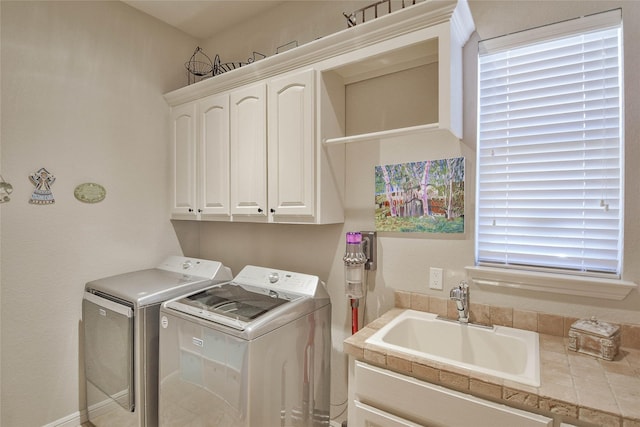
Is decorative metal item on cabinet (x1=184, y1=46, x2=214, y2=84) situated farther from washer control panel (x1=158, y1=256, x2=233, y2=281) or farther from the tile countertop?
the tile countertop

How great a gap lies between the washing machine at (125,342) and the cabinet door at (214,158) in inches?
17.3

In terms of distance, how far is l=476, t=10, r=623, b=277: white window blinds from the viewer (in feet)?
4.50

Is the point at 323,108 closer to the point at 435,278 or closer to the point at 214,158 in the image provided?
the point at 214,158

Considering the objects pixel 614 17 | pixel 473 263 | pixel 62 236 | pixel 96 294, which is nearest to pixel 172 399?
pixel 96 294

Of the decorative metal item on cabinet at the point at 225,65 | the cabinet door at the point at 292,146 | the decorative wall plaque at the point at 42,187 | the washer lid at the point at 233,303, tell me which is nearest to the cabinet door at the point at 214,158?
the decorative metal item on cabinet at the point at 225,65

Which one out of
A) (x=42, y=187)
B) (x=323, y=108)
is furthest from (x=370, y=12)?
(x=42, y=187)

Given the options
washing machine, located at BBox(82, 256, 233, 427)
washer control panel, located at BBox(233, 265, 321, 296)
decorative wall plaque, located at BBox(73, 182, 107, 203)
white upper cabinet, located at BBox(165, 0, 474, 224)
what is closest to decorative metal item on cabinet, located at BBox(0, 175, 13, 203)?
decorative wall plaque, located at BBox(73, 182, 107, 203)

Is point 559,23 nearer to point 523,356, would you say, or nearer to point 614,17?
point 614,17

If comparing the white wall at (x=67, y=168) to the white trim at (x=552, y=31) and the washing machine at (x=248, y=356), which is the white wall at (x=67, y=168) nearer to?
the washing machine at (x=248, y=356)

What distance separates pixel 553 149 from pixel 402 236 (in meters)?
0.80

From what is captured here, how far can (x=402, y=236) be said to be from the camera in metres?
1.83

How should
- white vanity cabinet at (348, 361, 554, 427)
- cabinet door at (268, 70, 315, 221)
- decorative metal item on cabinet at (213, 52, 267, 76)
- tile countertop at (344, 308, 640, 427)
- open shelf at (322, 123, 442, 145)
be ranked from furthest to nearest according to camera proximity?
decorative metal item on cabinet at (213, 52, 267, 76) < cabinet door at (268, 70, 315, 221) < open shelf at (322, 123, 442, 145) < white vanity cabinet at (348, 361, 554, 427) < tile countertop at (344, 308, 640, 427)

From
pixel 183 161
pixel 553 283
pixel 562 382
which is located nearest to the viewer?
pixel 562 382

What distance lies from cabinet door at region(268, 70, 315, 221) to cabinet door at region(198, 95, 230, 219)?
0.41 meters
